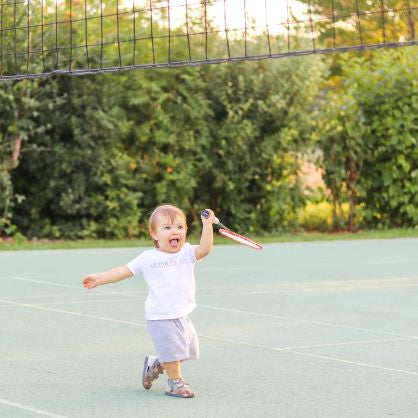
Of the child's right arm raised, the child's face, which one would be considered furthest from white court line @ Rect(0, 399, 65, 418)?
the child's face

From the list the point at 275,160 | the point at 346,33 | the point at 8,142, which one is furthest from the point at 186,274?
the point at 346,33

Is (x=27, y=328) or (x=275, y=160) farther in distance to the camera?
(x=275, y=160)

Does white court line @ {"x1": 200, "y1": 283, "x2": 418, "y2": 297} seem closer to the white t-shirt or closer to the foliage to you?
the white t-shirt

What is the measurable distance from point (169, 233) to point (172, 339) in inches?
21.2

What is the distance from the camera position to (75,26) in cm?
1822

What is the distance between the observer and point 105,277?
6305 millimetres

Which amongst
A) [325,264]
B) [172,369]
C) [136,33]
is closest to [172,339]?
[172,369]

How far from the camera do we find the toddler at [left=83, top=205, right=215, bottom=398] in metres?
6.24

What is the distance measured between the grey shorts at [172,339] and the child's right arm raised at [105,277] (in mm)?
274

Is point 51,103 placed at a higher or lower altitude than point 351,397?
higher

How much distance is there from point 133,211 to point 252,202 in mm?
2484

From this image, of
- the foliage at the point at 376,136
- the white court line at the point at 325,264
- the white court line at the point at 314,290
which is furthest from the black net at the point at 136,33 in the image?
the white court line at the point at 314,290

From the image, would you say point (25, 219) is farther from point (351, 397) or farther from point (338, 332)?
point (351, 397)

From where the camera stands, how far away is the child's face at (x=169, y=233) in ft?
20.6
